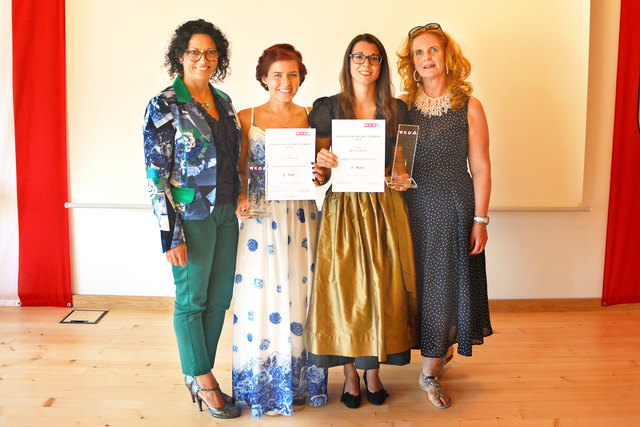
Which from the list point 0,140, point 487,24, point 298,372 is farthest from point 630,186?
point 0,140

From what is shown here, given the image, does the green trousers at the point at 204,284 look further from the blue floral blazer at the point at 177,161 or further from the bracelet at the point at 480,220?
the bracelet at the point at 480,220

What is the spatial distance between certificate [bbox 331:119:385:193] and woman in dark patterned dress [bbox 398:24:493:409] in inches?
9.0

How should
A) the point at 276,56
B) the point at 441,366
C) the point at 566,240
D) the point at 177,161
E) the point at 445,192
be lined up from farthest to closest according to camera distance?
the point at 566,240
the point at 441,366
the point at 445,192
the point at 276,56
the point at 177,161

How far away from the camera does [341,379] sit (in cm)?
265

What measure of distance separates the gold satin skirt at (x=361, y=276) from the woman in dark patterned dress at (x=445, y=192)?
10 cm

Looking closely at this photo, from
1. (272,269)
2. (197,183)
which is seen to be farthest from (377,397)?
(197,183)

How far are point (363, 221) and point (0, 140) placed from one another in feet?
8.70

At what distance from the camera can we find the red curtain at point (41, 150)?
3.34m

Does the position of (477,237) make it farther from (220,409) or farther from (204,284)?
(220,409)

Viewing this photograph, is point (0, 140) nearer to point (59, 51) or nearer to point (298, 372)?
point (59, 51)

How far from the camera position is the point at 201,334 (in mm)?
2195

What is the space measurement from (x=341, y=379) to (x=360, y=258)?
812 mm

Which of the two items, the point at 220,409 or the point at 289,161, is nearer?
the point at 289,161

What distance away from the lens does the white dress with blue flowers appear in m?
2.19
